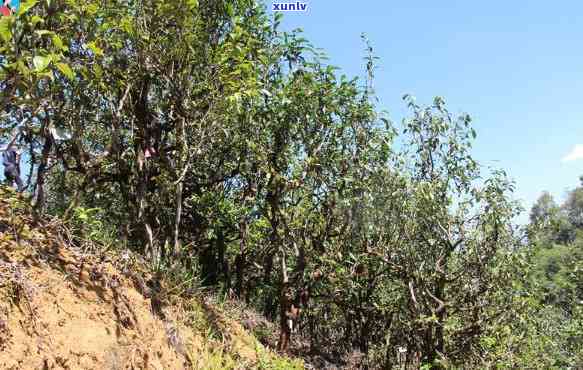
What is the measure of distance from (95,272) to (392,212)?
618 centimetres

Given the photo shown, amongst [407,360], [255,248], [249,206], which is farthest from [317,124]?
[407,360]

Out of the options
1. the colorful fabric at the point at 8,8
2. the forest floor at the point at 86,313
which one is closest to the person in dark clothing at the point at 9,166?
the forest floor at the point at 86,313

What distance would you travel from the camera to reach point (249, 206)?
10078 millimetres

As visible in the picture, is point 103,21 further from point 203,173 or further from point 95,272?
point 203,173

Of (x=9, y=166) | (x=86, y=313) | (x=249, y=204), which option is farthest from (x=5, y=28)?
(x=249, y=204)

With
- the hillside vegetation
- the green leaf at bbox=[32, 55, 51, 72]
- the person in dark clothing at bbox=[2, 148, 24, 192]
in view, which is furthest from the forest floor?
the person in dark clothing at bbox=[2, 148, 24, 192]

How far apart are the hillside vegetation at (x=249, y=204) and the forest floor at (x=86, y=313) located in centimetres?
4

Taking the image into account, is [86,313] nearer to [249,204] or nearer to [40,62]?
[40,62]

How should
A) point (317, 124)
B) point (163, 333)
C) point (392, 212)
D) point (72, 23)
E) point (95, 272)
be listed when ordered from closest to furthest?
point (72, 23) < point (95, 272) < point (163, 333) < point (317, 124) < point (392, 212)

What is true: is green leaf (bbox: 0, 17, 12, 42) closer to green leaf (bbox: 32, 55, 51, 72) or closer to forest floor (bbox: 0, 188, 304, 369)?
green leaf (bbox: 32, 55, 51, 72)

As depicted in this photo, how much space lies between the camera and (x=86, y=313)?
4883mm

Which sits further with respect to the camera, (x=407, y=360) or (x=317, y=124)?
(x=407, y=360)

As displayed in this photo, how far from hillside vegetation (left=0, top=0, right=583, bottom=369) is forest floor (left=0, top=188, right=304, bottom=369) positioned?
35mm

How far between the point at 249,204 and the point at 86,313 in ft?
17.7
